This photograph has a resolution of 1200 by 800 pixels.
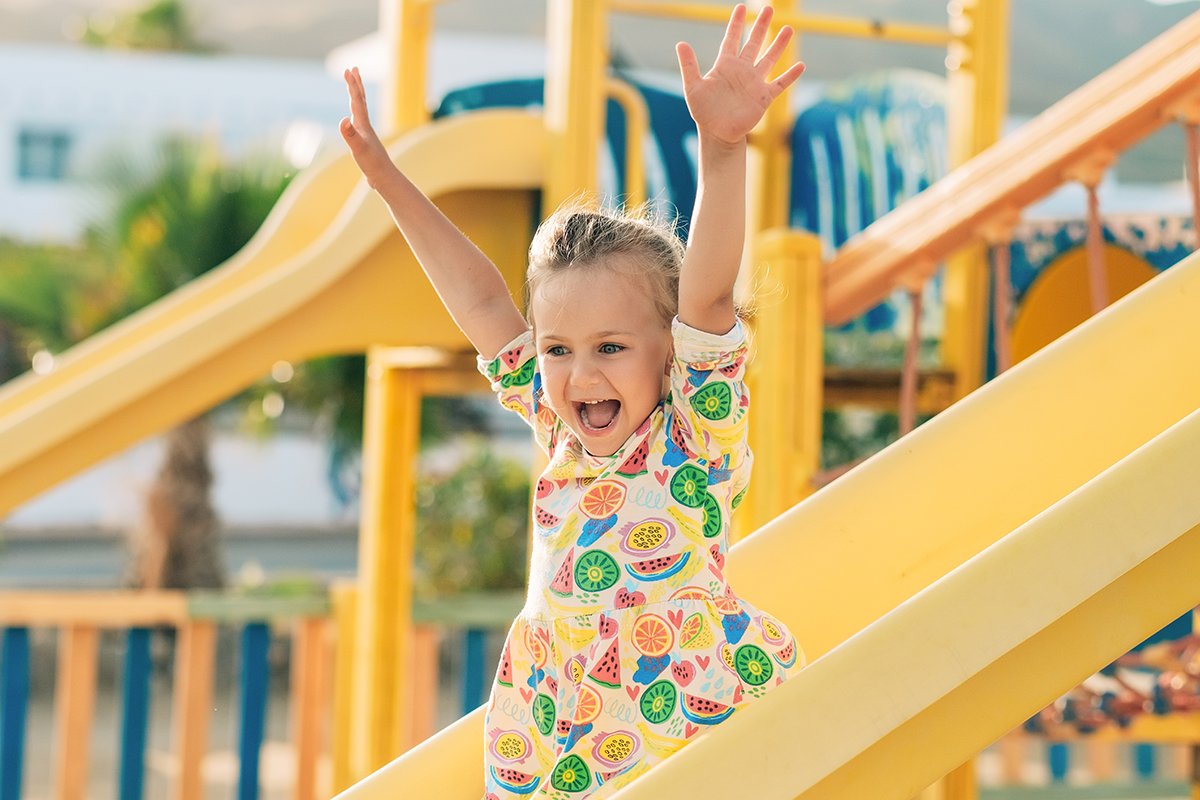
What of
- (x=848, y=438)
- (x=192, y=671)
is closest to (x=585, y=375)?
(x=192, y=671)

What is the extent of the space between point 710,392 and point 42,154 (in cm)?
2160

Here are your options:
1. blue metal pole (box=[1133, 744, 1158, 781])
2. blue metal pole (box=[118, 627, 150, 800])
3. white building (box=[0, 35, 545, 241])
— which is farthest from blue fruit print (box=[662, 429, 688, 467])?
white building (box=[0, 35, 545, 241])

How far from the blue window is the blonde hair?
21019 millimetres

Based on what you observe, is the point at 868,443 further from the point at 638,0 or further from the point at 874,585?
the point at 874,585

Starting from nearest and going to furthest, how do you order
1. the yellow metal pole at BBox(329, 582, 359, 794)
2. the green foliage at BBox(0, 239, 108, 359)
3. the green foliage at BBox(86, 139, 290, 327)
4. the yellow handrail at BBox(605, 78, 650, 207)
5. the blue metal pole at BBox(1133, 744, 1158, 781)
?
the yellow handrail at BBox(605, 78, 650, 207)
the yellow metal pole at BBox(329, 582, 359, 794)
the blue metal pole at BBox(1133, 744, 1158, 781)
the green foliage at BBox(86, 139, 290, 327)
the green foliage at BBox(0, 239, 108, 359)

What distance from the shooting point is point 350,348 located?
3041 mm

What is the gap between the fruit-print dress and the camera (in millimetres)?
1267

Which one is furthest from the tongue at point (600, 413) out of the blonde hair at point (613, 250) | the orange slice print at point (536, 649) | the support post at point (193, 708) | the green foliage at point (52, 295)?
the green foliage at point (52, 295)

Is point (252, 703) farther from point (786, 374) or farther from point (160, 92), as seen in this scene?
point (160, 92)

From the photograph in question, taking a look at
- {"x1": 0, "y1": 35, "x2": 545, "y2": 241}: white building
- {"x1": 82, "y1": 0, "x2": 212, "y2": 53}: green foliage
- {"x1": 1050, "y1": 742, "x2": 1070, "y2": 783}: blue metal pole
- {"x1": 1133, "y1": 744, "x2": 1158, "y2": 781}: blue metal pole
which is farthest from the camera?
{"x1": 82, "y1": 0, "x2": 212, "y2": 53}: green foliage

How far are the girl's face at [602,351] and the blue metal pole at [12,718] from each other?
2743mm

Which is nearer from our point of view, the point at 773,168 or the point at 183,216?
the point at 773,168

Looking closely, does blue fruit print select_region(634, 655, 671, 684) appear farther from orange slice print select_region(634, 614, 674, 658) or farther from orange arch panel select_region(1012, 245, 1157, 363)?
orange arch panel select_region(1012, 245, 1157, 363)

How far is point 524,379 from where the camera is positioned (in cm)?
147
